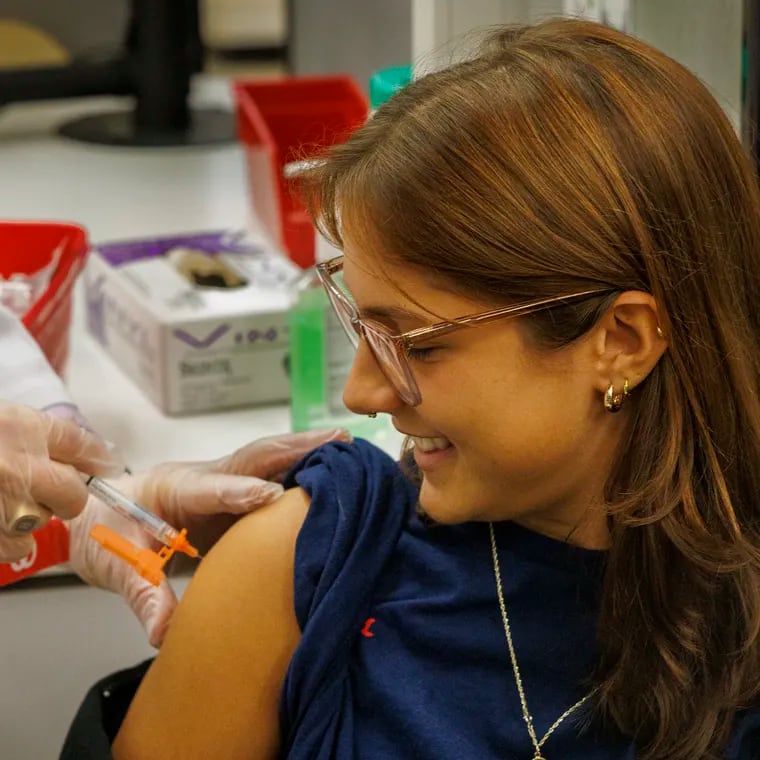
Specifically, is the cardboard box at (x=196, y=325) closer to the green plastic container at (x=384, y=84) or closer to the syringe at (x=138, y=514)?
the green plastic container at (x=384, y=84)

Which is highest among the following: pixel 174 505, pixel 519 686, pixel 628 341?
pixel 628 341

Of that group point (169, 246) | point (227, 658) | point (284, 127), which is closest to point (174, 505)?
point (227, 658)

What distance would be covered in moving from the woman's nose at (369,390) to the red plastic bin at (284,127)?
837 mm

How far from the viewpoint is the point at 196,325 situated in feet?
5.36

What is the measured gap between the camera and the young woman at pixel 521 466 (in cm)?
100

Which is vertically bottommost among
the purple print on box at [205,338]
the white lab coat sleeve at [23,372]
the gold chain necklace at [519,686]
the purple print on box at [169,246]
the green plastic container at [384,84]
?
the gold chain necklace at [519,686]

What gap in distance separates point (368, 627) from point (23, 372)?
0.45 metres

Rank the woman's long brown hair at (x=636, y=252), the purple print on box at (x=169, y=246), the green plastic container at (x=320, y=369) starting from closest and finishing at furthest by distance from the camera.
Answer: the woman's long brown hair at (x=636, y=252) < the green plastic container at (x=320, y=369) < the purple print on box at (x=169, y=246)

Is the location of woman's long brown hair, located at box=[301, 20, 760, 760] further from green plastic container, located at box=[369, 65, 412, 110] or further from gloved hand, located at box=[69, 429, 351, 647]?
green plastic container, located at box=[369, 65, 412, 110]

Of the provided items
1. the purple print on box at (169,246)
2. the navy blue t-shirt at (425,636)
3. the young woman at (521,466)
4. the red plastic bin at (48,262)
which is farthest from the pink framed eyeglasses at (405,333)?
the purple print on box at (169,246)

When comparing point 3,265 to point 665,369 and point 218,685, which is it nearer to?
point 218,685

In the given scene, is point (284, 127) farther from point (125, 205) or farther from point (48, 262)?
point (48, 262)

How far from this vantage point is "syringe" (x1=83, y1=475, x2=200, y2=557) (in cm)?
118

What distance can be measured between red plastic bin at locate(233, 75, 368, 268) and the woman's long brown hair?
779mm
